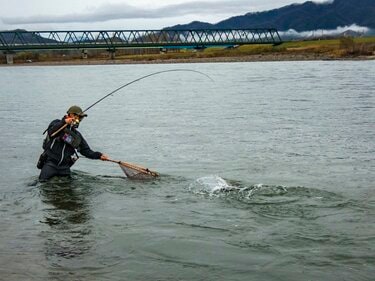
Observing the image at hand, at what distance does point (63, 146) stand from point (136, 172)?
6.82 ft

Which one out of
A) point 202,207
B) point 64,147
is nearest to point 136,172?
point 64,147

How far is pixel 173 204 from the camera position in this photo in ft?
38.2

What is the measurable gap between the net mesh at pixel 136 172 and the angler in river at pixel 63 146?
925 mm

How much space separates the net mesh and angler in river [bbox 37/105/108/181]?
3.03 ft

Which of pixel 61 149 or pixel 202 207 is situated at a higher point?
pixel 61 149

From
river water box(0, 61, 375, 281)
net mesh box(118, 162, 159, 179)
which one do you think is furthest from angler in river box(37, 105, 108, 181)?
net mesh box(118, 162, 159, 179)

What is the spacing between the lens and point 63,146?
12805mm

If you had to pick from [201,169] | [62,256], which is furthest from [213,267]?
[201,169]

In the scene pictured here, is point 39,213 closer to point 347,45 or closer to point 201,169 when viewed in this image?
point 201,169

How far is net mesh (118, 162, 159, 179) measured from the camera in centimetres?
1376

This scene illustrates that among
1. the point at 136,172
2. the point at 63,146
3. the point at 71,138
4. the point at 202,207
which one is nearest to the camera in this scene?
the point at 202,207

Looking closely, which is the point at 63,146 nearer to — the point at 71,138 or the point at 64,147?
the point at 64,147

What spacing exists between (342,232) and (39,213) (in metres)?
6.00

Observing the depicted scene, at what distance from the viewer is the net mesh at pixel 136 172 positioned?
1376cm
